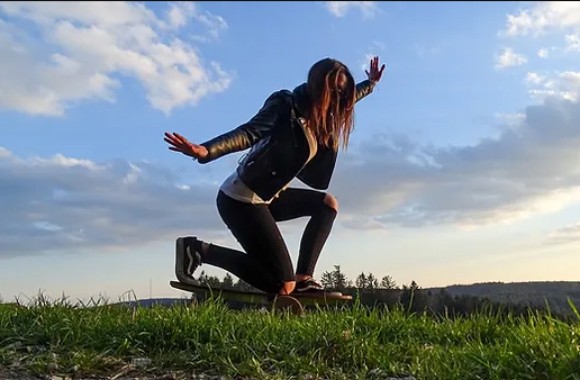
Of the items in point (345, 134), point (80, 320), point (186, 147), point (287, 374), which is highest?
point (345, 134)

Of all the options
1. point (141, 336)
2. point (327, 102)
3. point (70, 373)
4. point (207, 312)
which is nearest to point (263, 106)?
point (327, 102)

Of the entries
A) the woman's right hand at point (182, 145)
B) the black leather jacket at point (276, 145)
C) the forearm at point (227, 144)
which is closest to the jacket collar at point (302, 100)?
the black leather jacket at point (276, 145)

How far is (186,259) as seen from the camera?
609 centimetres

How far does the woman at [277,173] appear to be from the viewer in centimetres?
586

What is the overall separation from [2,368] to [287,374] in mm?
1429

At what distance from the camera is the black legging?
5.93 m

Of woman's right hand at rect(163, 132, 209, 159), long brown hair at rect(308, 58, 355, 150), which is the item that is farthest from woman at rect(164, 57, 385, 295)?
woman's right hand at rect(163, 132, 209, 159)

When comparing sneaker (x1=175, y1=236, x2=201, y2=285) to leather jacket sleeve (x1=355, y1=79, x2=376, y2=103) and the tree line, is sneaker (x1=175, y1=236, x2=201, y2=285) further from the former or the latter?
leather jacket sleeve (x1=355, y1=79, x2=376, y2=103)

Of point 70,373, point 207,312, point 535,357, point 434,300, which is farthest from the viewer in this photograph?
point 434,300

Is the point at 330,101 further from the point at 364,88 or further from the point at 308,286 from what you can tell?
the point at 308,286

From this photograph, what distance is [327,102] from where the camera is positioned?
591cm

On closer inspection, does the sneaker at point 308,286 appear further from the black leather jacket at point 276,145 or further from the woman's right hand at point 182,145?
the woman's right hand at point 182,145

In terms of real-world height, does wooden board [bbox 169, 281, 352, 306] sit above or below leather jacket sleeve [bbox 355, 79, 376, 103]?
below

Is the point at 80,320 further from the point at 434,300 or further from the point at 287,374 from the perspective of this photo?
the point at 434,300
